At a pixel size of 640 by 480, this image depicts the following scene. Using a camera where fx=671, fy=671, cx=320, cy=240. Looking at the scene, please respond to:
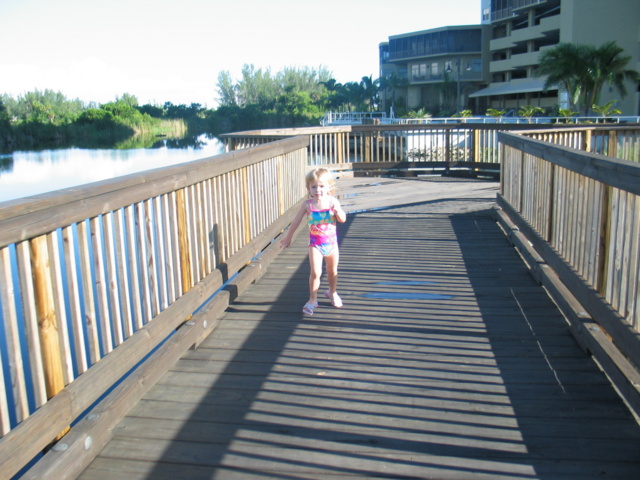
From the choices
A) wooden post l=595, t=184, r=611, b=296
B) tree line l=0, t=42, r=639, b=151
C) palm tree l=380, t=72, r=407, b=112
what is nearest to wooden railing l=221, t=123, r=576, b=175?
wooden post l=595, t=184, r=611, b=296

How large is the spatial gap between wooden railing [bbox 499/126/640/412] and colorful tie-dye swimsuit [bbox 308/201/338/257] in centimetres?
182

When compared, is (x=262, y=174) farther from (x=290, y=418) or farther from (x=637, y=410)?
(x=637, y=410)

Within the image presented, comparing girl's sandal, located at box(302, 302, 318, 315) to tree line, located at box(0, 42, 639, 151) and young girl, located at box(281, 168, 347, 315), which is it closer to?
young girl, located at box(281, 168, 347, 315)

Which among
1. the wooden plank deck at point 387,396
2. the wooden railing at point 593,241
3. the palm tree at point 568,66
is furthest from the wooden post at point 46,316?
the palm tree at point 568,66

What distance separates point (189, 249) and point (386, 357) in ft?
5.19

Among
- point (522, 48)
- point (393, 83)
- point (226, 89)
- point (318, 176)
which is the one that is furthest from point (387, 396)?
point (226, 89)

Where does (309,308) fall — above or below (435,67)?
below

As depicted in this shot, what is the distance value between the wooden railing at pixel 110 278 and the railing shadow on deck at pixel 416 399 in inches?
18.7

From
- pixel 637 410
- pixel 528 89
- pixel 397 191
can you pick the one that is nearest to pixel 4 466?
pixel 637 410

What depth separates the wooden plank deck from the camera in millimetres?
3070

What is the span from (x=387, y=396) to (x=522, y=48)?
2605 inches

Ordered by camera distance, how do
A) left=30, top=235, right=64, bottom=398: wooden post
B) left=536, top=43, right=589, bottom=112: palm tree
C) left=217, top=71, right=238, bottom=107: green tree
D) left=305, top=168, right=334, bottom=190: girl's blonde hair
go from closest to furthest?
left=30, top=235, right=64, bottom=398: wooden post → left=305, top=168, right=334, bottom=190: girl's blonde hair → left=536, top=43, right=589, bottom=112: palm tree → left=217, top=71, right=238, bottom=107: green tree

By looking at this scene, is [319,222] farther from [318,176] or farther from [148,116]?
[148,116]

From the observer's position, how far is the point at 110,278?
11.9 ft
